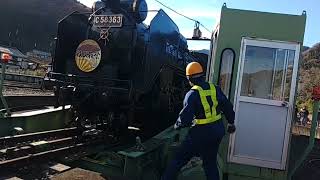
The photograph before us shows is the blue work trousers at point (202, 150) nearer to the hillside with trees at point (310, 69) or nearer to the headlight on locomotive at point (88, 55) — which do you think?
the headlight on locomotive at point (88, 55)

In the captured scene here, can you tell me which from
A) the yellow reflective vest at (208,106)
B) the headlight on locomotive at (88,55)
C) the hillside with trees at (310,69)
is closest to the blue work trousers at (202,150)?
the yellow reflective vest at (208,106)

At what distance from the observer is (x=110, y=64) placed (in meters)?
8.95

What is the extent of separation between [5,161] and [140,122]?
4.28 m

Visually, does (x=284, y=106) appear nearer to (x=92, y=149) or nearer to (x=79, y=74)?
(x=92, y=149)

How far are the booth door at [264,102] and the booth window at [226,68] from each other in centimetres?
16

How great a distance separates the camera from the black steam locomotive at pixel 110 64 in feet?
28.7

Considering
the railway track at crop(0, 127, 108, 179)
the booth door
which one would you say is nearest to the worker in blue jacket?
the booth door

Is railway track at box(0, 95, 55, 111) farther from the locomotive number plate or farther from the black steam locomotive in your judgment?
the locomotive number plate

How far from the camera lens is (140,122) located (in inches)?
400

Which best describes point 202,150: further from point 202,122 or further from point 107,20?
point 107,20

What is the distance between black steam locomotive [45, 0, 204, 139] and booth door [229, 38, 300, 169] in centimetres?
246

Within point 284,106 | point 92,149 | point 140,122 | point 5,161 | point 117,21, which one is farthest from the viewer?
point 140,122

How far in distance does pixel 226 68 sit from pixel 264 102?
2.63ft

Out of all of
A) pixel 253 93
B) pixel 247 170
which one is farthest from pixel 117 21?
pixel 247 170
